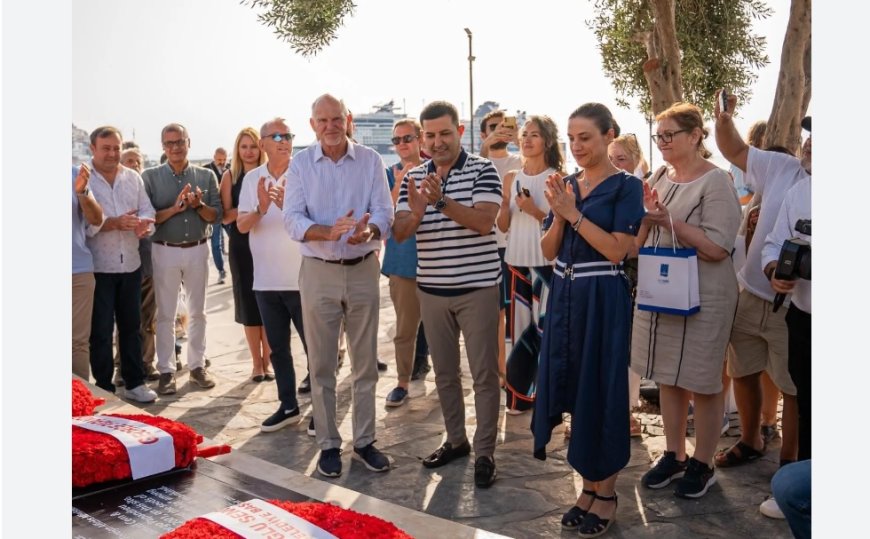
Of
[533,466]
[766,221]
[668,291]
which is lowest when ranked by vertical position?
[533,466]

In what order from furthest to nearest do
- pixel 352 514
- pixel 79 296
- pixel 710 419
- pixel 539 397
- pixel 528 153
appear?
pixel 79 296, pixel 528 153, pixel 710 419, pixel 539 397, pixel 352 514

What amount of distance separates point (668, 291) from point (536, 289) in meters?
1.48

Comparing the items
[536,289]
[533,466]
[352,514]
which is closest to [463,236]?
[536,289]

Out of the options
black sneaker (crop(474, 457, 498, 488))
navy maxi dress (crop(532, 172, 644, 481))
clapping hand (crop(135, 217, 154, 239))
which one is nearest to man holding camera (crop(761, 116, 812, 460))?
navy maxi dress (crop(532, 172, 644, 481))

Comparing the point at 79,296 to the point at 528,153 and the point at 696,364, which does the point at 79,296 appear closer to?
the point at 528,153

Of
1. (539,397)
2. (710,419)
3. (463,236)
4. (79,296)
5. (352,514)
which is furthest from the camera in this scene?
(79,296)

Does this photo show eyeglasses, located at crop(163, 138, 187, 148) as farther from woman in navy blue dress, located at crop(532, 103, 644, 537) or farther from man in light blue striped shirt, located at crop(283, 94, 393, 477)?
woman in navy blue dress, located at crop(532, 103, 644, 537)

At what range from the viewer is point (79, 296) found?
5852mm

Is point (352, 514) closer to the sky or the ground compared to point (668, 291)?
closer to the ground

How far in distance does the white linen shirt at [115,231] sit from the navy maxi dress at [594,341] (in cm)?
374

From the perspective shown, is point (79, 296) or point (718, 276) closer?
point (718, 276)

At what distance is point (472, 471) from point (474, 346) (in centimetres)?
73

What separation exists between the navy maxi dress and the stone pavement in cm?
44

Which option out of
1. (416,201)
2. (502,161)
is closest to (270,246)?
(416,201)
